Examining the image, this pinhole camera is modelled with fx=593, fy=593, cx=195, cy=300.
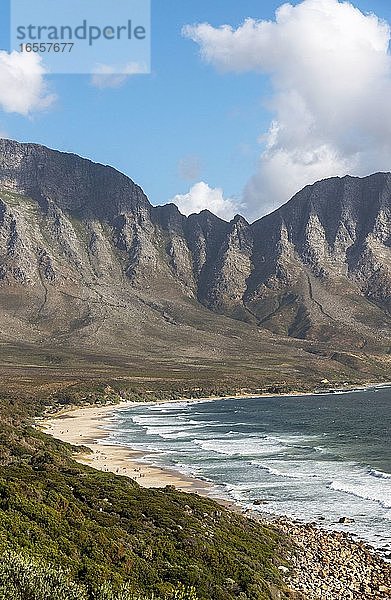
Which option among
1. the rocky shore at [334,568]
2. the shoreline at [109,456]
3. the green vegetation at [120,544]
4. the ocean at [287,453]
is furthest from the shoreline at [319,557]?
the ocean at [287,453]

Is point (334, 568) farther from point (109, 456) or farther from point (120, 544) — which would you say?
point (109, 456)

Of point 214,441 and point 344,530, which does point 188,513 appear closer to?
point 344,530

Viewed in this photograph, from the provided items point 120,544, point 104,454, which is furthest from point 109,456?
point 120,544

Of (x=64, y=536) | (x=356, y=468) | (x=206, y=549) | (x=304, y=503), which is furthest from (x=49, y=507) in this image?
(x=356, y=468)

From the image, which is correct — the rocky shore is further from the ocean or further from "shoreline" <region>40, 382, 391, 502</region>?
"shoreline" <region>40, 382, 391, 502</region>

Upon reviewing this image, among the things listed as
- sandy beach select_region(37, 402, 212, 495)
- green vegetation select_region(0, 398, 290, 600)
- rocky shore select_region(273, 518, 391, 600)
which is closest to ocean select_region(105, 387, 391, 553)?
sandy beach select_region(37, 402, 212, 495)

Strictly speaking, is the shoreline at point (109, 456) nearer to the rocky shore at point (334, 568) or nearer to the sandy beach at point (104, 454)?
the sandy beach at point (104, 454)
